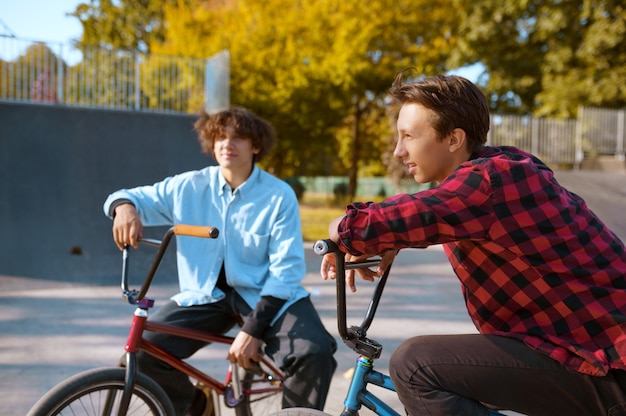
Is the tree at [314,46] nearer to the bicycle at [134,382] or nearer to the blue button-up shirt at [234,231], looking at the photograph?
the blue button-up shirt at [234,231]

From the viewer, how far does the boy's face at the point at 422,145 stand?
1.83m

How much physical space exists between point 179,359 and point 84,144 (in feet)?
22.1

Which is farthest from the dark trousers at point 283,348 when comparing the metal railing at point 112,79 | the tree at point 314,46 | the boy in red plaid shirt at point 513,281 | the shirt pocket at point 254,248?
the tree at point 314,46

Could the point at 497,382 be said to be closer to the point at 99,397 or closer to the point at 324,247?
the point at 324,247

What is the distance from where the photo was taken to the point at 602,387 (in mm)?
1716

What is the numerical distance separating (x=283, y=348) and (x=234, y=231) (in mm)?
605

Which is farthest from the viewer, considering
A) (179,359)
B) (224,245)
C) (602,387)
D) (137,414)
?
(224,245)

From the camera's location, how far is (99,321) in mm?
5926

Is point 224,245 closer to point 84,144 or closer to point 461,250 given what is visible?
point 461,250

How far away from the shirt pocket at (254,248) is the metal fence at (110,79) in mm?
6746

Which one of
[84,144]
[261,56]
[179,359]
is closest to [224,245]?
[179,359]

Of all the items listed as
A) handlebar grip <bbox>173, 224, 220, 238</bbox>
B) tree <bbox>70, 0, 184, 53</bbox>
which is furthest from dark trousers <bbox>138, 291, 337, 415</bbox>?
tree <bbox>70, 0, 184, 53</bbox>

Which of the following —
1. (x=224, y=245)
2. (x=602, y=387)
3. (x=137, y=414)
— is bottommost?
(x=137, y=414)

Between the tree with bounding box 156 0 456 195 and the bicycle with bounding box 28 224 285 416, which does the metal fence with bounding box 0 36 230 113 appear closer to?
the bicycle with bounding box 28 224 285 416
